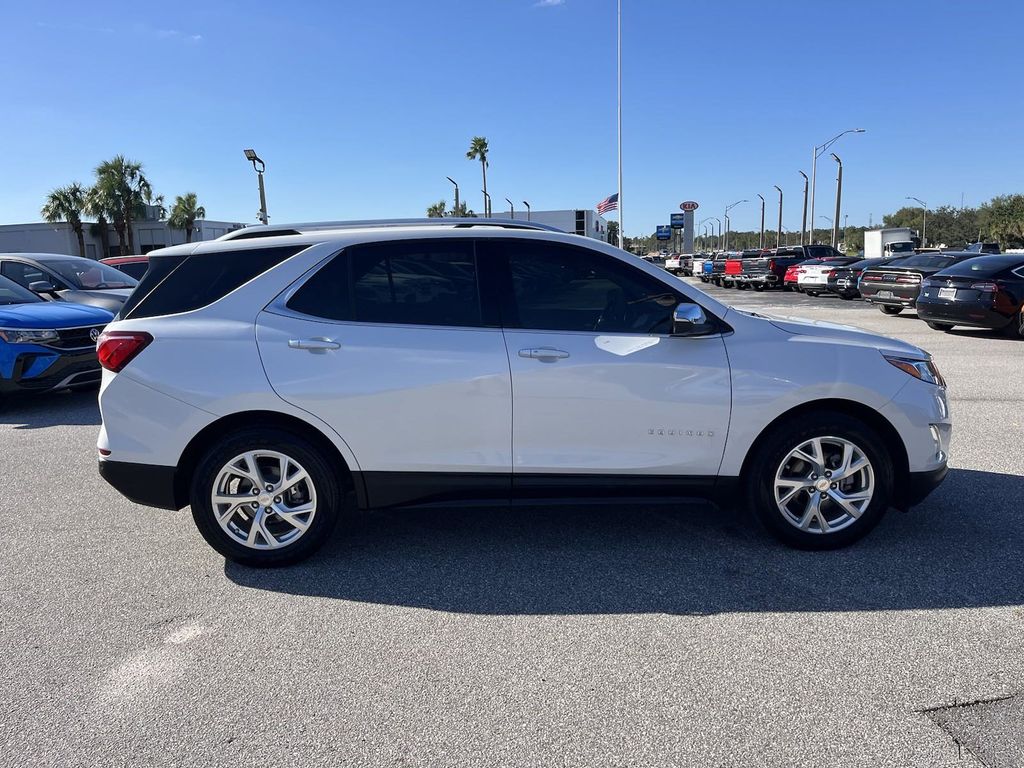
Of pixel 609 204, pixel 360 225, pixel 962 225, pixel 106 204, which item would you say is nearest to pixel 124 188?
pixel 106 204

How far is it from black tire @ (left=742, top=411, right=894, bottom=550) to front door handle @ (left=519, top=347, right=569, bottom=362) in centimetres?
118

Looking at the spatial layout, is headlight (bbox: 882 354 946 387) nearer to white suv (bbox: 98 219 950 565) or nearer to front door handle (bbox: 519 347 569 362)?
white suv (bbox: 98 219 950 565)

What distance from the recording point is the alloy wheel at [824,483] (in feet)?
13.1

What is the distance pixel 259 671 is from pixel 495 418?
62.9 inches

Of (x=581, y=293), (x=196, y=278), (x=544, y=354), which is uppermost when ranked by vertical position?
(x=196, y=278)

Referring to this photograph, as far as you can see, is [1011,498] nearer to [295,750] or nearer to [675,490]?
[675,490]

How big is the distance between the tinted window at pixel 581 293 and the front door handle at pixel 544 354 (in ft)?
0.48

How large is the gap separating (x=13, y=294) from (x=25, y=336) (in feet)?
5.48

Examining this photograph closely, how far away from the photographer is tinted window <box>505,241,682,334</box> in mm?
3967

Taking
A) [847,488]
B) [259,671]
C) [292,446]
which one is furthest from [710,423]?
[259,671]

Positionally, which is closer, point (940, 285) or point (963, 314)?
point (963, 314)

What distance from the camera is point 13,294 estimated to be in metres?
9.17

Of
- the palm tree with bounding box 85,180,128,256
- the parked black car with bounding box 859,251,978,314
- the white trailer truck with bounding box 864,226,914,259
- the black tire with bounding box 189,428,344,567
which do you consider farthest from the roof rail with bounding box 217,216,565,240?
the palm tree with bounding box 85,180,128,256

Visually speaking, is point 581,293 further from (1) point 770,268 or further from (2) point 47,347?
(1) point 770,268
